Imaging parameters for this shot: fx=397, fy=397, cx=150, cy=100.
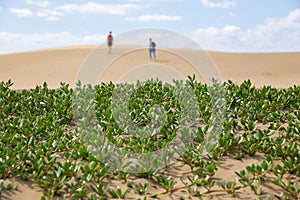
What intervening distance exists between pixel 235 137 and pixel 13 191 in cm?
328

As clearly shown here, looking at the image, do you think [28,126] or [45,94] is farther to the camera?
[45,94]

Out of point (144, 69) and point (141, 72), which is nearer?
point (141, 72)

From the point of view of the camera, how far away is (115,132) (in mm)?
6203

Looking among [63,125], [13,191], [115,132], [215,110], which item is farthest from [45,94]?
[13,191]

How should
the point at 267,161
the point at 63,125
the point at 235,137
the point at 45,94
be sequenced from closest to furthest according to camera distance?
the point at 267,161 < the point at 235,137 < the point at 63,125 < the point at 45,94

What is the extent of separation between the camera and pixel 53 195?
4414 millimetres

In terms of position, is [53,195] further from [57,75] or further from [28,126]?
[57,75]

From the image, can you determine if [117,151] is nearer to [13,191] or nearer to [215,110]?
[13,191]

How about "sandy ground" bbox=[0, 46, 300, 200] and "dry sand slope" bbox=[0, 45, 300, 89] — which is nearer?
"sandy ground" bbox=[0, 46, 300, 200]

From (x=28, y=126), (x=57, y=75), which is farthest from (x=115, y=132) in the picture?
(x=57, y=75)

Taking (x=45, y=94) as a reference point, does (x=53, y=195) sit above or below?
below

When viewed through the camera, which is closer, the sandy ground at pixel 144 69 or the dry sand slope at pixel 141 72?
the sandy ground at pixel 144 69

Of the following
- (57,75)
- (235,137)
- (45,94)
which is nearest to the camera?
(235,137)

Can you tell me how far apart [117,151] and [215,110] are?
2610mm
